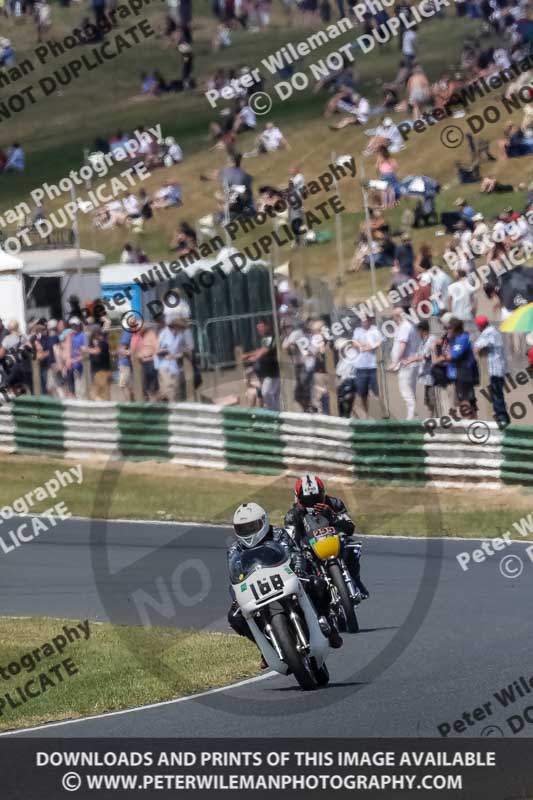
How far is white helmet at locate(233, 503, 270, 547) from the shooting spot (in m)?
10.7

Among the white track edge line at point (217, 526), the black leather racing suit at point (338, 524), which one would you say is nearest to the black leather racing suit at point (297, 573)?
the black leather racing suit at point (338, 524)

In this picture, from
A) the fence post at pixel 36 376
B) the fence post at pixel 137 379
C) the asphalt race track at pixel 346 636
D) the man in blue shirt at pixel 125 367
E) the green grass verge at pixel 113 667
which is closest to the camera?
the asphalt race track at pixel 346 636

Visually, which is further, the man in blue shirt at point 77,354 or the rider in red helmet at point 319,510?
the man in blue shirt at point 77,354

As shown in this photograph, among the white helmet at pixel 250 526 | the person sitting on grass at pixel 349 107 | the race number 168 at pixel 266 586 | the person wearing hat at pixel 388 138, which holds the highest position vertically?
the person sitting on grass at pixel 349 107

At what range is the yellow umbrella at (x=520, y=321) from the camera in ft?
61.6

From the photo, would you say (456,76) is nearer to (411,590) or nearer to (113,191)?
(113,191)

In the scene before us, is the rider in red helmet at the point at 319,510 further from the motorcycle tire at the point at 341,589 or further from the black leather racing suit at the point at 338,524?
the motorcycle tire at the point at 341,589

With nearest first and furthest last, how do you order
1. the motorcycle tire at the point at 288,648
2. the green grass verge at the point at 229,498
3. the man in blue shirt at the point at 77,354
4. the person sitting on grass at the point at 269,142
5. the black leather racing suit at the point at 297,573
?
the motorcycle tire at the point at 288,648
the black leather racing suit at the point at 297,573
the green grass verge at the point at 229,498
the man in blue shirt at the point at 77,354
the person sitting on grass at the point at 269,142

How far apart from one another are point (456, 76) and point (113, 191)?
813cm

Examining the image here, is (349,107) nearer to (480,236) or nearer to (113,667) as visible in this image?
→ (480,236)

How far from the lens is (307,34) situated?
41969 mm

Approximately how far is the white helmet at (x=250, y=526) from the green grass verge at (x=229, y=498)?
7.93 m

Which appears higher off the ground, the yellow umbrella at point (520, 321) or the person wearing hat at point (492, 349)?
the yellow umbrella at point (520, 321)
